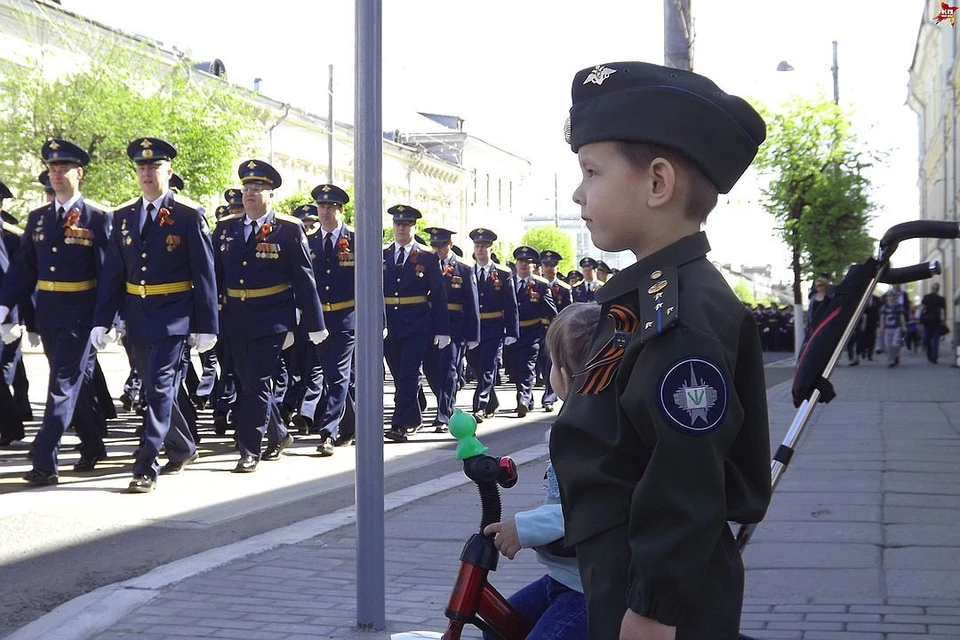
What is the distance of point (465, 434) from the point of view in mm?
2414

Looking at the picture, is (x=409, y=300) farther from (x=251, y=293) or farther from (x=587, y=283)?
(x=587, y=283)

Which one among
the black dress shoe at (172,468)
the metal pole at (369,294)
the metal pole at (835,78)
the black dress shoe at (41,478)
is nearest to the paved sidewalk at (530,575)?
the metal pole at (369,294)

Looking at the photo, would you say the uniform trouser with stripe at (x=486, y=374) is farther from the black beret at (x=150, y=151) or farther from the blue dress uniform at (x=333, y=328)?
the black beret at (x=150, y=151)

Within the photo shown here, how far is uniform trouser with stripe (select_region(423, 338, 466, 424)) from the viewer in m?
13.4

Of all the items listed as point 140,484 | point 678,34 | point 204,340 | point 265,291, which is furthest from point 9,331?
point 678,34

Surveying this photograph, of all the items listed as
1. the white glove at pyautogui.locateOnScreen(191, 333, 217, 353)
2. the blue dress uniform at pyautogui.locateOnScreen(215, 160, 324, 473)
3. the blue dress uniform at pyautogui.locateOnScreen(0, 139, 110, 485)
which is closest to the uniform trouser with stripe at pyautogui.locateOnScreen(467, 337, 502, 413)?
the blue dress uniform at pyautogui.locateOnScreen(215, 160, 324, 473)

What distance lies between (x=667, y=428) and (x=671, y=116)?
0.49 metres

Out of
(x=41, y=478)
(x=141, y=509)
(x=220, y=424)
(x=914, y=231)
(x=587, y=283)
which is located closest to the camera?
(x=914, y=231)

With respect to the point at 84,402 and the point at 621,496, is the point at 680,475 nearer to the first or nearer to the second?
the point at 621,496

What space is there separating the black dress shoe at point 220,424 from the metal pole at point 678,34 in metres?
5.14

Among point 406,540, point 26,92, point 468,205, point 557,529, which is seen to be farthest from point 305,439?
Answer: point 468,205

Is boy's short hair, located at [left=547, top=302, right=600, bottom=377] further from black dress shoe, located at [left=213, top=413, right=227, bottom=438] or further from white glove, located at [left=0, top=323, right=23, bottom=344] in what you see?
black dress shoe, located at [left=213, top=413, right=227, bottom=438]

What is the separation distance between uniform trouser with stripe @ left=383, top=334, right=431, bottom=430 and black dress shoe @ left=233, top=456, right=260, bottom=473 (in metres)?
2.69

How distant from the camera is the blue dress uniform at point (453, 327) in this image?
537 inches
